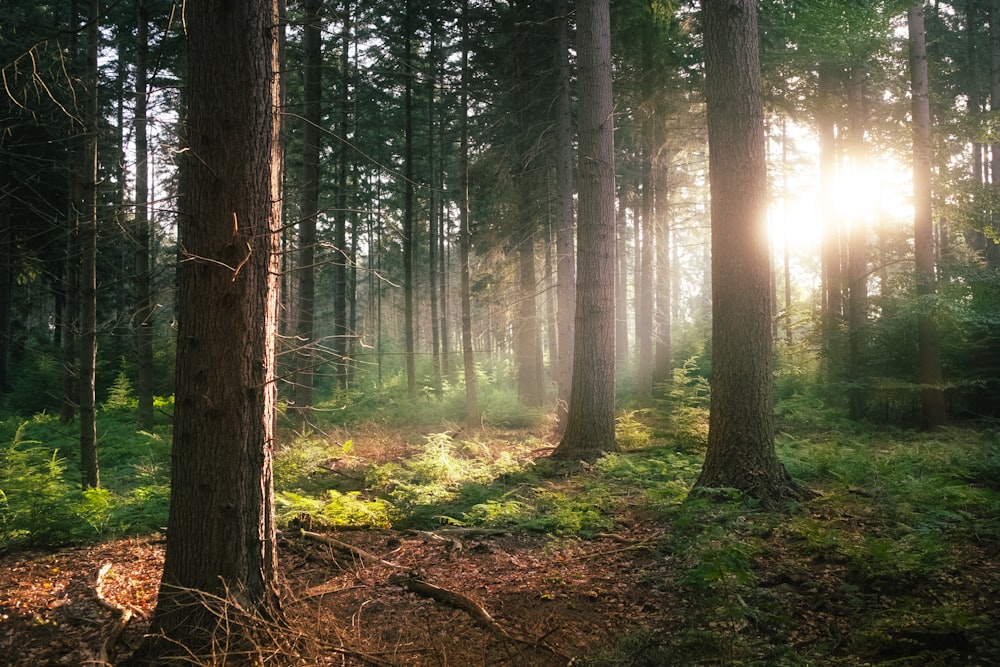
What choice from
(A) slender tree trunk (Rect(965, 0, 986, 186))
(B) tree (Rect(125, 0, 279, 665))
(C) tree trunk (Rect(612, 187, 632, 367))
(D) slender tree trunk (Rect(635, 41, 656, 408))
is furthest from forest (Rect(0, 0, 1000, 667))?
(A) slender tree trunk (Rect(965, 0, 986, 186))

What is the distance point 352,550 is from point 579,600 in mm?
2220

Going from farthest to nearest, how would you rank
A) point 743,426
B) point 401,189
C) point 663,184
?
point 401,189, point 663,184, point 743,426

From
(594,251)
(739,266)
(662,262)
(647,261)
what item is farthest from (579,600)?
(662,262)

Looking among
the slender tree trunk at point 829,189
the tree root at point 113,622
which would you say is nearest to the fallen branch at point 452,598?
the tree root at point 113,622

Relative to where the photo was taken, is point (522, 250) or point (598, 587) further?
point (522, 250)

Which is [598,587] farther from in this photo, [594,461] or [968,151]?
[968,151]

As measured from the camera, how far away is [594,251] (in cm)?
985

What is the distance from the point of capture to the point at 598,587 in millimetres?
4785

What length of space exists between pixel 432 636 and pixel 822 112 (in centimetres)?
1533

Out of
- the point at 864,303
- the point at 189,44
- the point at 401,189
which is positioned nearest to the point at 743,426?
the point at 189,44

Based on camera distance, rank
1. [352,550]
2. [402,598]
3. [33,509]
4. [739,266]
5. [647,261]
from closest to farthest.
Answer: [402,598] → [352,550] → [33,509] → [739,266] → [647,261]

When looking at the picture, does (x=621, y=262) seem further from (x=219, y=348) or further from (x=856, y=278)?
(x=219, y=348)

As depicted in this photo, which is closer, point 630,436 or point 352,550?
point 352,550

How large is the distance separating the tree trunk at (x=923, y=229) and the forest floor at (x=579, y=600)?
7818mm
